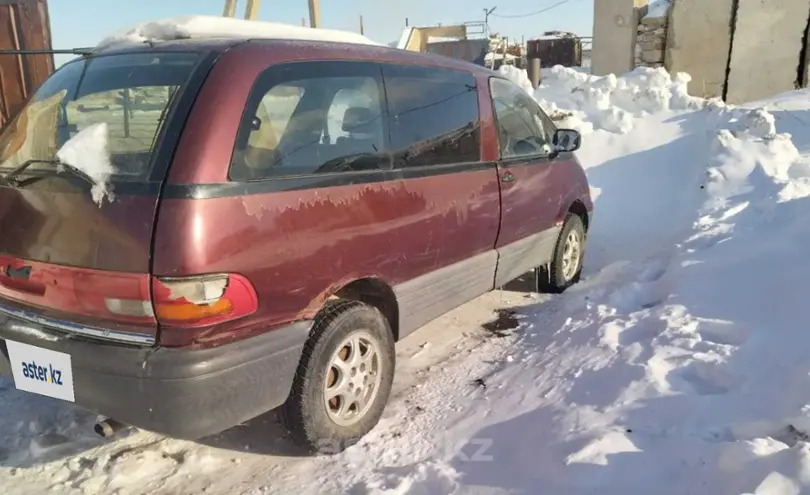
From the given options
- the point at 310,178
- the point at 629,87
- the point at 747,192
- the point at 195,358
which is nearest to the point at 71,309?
the point at 195,358

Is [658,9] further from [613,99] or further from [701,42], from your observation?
[613,99]

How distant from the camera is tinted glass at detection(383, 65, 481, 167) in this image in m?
3.23

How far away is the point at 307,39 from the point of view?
298cm

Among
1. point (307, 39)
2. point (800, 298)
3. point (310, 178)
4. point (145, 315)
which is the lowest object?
point (800, 298)

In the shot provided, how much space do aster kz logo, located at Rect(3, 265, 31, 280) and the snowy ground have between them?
0.92m

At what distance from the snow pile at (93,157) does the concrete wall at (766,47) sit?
11.6 metres

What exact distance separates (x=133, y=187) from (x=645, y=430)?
2369mm

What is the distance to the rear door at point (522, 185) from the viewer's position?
4.15 m

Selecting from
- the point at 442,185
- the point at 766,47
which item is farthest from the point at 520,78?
the point at 442,185

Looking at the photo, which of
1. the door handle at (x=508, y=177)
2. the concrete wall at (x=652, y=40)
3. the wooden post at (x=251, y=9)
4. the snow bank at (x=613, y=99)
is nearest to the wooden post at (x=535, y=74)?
the snow bank at (x=613, y=99)

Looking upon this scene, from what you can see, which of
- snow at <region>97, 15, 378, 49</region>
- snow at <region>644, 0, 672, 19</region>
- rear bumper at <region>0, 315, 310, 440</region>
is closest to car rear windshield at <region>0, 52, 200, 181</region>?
snow at <region>97, 15, 378, 49</region>

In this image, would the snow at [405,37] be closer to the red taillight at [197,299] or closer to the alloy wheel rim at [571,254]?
the alloy wheel rim at [571,254]

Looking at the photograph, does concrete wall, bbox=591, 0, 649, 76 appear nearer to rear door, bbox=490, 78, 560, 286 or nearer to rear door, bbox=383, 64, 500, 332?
rear door, bbox=490, 78, 560, 286

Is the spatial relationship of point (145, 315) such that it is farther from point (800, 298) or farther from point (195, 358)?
point (800, 298)
